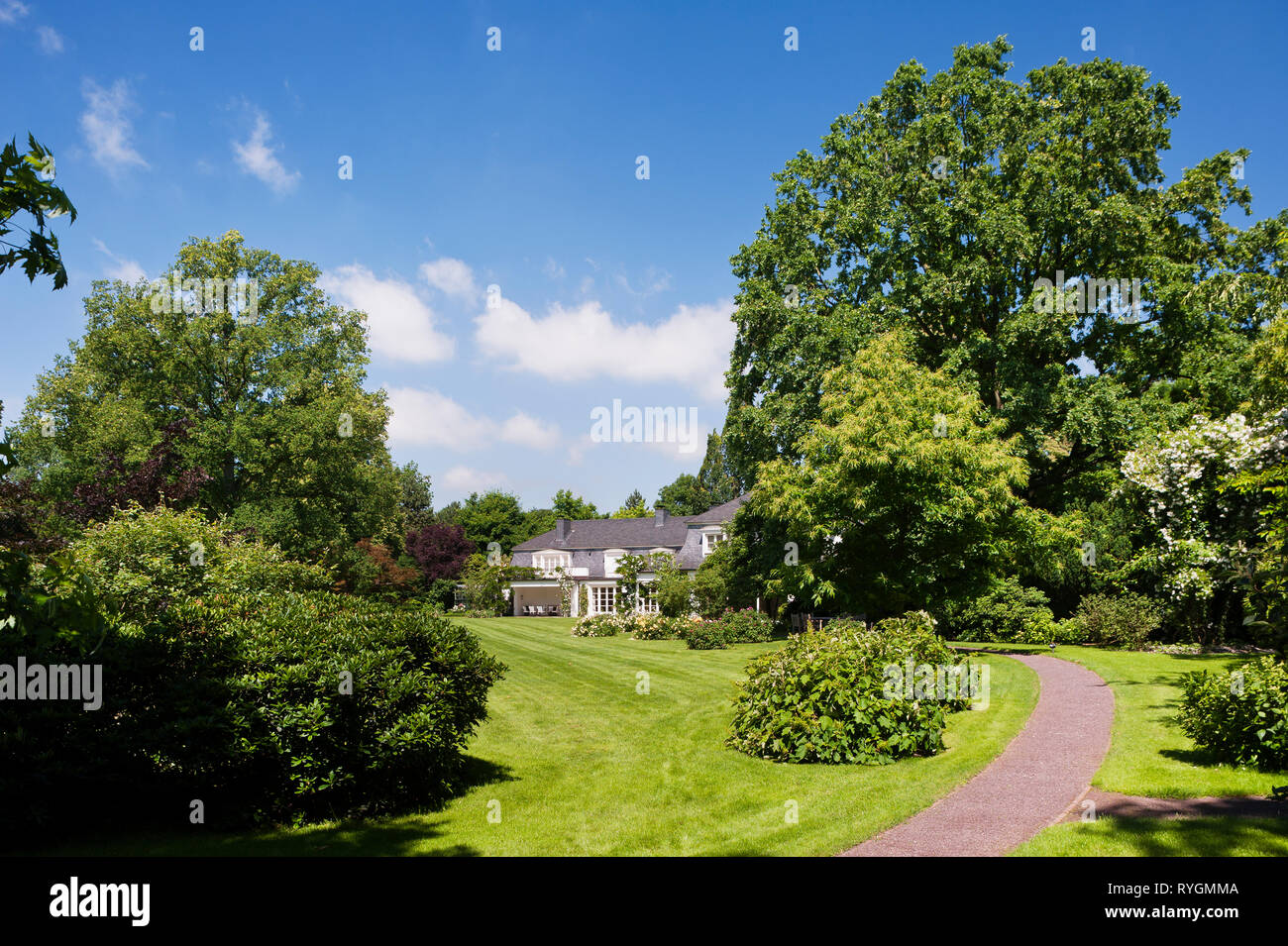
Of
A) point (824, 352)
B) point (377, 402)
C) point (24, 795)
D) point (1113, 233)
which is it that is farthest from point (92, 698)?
point (377, 402)

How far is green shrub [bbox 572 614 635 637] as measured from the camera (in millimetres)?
33594

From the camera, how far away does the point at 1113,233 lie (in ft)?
74.4

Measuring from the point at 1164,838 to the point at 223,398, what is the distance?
33.0 m

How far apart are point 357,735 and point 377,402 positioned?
32123 mm

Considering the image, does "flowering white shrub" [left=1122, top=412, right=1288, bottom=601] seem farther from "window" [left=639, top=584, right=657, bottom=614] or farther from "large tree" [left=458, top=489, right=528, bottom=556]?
"large tree" [left=458, top=489, right=528, bottom=556]

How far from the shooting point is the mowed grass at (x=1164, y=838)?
5711mm

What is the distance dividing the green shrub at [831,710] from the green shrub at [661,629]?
20286 mm

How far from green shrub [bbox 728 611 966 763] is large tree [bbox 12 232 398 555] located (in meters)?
22.0

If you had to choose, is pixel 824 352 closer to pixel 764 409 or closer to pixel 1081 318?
pixel 764 409

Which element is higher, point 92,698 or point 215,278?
point 215,278

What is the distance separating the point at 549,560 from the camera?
189 feet

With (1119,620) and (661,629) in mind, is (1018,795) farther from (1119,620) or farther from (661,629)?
(661,629)

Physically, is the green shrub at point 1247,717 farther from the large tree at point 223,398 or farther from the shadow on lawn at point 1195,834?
the large tree at point 223,398

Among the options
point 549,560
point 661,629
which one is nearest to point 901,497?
point 661,629
